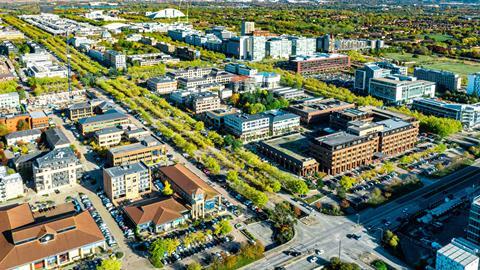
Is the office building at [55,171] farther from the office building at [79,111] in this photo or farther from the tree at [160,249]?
the office building at [79,111]

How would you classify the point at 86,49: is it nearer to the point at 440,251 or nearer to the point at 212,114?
the point at 212,114

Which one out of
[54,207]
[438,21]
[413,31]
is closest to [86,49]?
[54,207]

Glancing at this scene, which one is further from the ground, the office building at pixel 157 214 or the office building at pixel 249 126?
the office building at pixel 249 126

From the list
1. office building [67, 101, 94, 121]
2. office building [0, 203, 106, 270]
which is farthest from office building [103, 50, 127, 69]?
office building [0, 203, 106, 270]

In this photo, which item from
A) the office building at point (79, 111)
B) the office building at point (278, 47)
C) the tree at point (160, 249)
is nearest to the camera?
the tree at point (160, 249)

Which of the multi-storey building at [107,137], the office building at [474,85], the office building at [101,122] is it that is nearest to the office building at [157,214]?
the multi-storey building at [107,137]

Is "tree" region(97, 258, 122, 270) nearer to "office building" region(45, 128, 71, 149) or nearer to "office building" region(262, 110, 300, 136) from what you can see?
"office building" region(45, 128, 71, 149)
